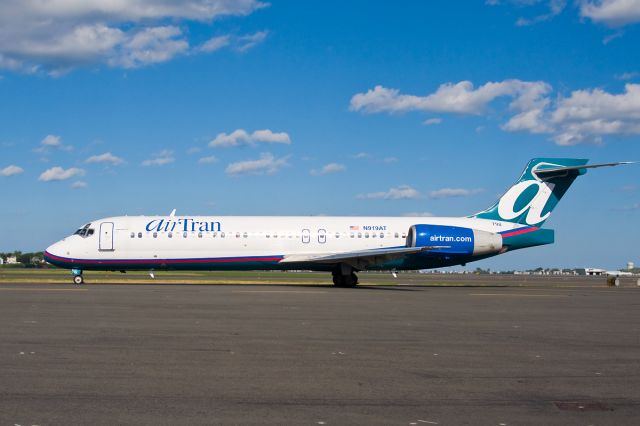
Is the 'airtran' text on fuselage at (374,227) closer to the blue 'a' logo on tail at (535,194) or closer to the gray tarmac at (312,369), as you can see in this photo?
the blue 'a' logo on tail at (535,194)

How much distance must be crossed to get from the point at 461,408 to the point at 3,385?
5.27m

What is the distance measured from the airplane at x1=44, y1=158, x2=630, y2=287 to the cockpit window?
0.20 ft

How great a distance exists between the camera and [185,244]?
37656 mm

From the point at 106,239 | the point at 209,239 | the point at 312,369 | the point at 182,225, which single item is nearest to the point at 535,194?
the point at 209,239

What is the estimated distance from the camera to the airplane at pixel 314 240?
37562 mm

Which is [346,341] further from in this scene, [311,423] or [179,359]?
[311,423]

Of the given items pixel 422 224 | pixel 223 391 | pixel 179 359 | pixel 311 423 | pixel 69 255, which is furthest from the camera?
pixel 422 224

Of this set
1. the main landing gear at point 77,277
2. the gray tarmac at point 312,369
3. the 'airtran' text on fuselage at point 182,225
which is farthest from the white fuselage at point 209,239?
the gray tarmac at point 312,369

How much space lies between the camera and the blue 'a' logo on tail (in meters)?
41.9

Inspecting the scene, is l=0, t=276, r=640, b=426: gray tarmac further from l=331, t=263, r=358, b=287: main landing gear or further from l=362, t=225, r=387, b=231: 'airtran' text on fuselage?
l=362, t=225, r=387, b=231: 'airtran' text on fuselage

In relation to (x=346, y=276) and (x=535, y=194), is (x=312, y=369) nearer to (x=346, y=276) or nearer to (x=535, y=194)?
(x=346, y=276)

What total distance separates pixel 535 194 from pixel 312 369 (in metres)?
34.6

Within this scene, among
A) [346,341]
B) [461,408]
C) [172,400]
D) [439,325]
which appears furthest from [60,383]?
[439,325]

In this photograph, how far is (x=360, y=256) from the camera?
36.8m
